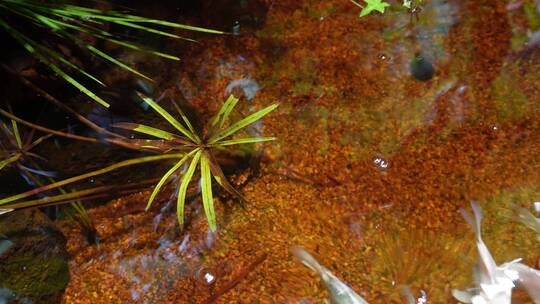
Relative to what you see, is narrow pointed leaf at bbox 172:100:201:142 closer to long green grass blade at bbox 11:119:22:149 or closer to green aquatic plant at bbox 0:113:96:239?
green aquatic plant at bbox 0:113:96:239

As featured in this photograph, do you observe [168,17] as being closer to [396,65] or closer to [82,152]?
[82,152]

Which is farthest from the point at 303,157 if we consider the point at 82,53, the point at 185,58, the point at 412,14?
the point at 82,53

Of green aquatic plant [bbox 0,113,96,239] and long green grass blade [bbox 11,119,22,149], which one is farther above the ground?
long green grass blade [bbox 11,119,22,149]

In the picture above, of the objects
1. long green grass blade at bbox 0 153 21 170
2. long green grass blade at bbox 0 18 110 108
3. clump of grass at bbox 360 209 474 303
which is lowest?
A: clump of grass at bbox 360 209 474 303

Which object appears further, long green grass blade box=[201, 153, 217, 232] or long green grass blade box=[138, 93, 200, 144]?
long green grass blade box=[138, 93, 200, 144]

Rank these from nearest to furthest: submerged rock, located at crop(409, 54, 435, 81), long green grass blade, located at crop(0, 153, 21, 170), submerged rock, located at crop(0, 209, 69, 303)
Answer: submerged rock, located at crop(0, 209, 69, 303)
long green grass blade, located at crop(0, 153, 21, 170)
submerged rock, located at crop(409, 54, 435, 81)

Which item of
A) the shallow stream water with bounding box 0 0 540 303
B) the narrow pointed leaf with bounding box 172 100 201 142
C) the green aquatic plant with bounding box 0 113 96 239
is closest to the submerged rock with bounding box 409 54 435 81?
the shallow stream water with bounding box 0 0 540 303

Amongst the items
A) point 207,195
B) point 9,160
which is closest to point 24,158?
point 9,160
